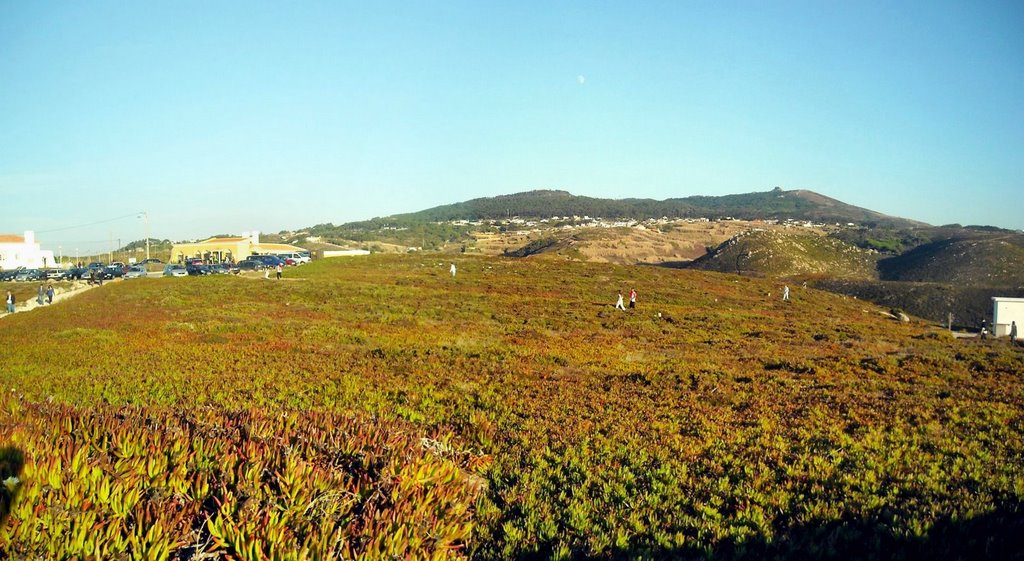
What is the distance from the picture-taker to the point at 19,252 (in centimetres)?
9319

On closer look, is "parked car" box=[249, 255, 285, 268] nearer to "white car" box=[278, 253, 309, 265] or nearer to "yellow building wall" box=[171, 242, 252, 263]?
"white car" box=[278, 253, 309, 265]

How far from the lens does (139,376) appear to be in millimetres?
13266

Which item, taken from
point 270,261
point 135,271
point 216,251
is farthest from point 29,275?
point 216,251

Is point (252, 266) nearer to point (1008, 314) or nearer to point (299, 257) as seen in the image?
point (299, 257)

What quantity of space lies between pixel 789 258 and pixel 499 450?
98.6 metres

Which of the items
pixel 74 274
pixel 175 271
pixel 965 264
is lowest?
pixel 965 264

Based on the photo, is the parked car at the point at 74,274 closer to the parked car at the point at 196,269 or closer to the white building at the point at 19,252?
the parked car at the point at 196,269

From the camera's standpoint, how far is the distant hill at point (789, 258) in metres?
92.8

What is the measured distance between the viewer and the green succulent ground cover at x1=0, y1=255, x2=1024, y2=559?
15.5ft

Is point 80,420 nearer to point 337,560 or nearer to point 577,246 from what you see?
point 337,560

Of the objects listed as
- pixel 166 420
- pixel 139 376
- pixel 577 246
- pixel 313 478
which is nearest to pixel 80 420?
pixel 166 420

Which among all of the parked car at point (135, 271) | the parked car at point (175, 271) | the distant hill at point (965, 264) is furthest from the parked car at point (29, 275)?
the distant hill at point (965, 264)

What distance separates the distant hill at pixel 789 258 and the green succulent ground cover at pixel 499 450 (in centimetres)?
7656

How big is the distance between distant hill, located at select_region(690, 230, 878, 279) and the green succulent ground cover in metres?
76.6
